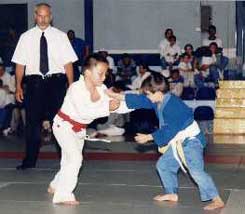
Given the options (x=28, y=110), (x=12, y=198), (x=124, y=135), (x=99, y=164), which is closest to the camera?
(x=12, y=198)

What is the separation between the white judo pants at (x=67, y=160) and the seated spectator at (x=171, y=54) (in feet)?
35.0

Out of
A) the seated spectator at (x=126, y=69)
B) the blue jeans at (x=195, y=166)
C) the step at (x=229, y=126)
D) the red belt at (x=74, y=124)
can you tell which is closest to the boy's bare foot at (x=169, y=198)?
the blue jeans at (x=195, y=166)

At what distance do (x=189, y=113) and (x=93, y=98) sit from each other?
3.32 feet

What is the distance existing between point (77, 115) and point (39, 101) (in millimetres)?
2470

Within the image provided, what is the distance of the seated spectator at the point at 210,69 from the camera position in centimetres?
1894

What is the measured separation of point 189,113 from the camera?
9023mm

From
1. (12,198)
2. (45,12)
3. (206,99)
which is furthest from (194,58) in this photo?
(12,198)

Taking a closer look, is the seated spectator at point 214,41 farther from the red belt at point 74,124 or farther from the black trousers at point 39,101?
the red belt at point 74,124

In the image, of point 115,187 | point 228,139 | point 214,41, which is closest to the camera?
point 115,187

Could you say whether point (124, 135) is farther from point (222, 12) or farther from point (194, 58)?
point (222, 12)

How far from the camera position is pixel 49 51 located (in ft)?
37.3

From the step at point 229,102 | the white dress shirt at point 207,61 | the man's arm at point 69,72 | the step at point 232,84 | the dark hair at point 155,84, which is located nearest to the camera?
the dark hair at point 155,84

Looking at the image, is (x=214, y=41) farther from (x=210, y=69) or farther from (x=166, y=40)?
(x=166, y=40)

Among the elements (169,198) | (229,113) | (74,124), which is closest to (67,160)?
(74,124)
